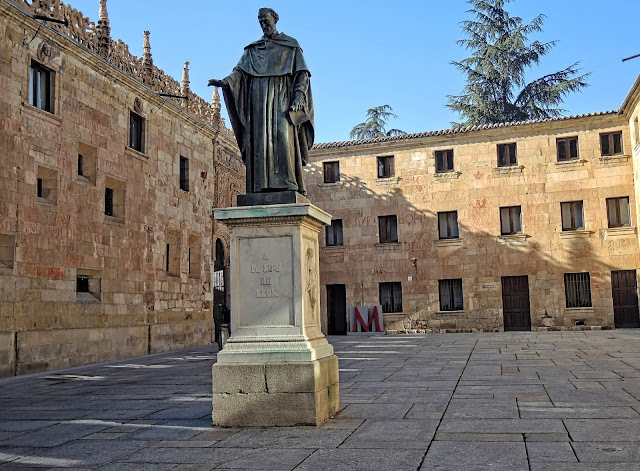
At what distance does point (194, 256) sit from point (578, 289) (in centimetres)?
1472

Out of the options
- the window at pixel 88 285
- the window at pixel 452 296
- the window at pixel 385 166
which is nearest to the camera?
the window at pixel 88 285

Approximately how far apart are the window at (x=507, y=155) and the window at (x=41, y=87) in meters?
18.2

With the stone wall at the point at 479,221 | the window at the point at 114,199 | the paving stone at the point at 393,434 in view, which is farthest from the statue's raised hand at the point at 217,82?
the stone wall at the point at 479,221

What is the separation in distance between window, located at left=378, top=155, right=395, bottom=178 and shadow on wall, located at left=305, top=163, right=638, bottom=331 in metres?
0.36

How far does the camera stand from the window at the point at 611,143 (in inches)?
996

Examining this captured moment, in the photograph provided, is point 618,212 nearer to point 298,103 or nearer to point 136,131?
point 136,131

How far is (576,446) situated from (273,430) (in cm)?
251

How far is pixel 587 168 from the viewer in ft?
83.5

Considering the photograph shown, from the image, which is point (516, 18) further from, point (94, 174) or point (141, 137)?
point (94, 174)

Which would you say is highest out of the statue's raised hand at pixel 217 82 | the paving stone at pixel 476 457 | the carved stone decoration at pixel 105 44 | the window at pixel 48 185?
the carved stone decoration at pixel 105 44

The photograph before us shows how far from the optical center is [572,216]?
83.8ft

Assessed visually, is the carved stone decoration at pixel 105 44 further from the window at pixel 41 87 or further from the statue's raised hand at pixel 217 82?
the statue's raised hand at pixel 217 82

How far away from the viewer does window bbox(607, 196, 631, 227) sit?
2480 cm

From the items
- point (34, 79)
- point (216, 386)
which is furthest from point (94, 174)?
point (216, 386)
